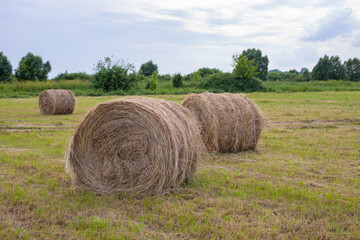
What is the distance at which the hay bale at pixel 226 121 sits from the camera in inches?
332

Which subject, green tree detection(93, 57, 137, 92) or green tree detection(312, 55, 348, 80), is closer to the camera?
green tree detection(93, 57, 137, 92)

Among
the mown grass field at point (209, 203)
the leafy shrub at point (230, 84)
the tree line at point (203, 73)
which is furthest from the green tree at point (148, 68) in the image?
the mown grass field at point (209, 203)

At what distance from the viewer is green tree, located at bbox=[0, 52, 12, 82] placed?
5347 centimetres

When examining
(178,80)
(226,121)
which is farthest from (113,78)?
(226,121)

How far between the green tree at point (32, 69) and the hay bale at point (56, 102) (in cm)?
3906

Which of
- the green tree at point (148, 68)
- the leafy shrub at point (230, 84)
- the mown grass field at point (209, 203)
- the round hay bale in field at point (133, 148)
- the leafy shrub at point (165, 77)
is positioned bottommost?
the mown grass field at point (209, 203)

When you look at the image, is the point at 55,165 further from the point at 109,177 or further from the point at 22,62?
the point at 22,62

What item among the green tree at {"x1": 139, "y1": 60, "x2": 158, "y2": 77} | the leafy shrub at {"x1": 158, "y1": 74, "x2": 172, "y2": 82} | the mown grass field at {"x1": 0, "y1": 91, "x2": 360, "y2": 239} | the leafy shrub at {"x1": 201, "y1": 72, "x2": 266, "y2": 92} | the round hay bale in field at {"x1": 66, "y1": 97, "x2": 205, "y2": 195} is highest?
the green tree at {"x1": 139, "y1": 60, "x2": 158, "y2": 77}

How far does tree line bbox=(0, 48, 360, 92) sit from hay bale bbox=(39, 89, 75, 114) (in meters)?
19.7

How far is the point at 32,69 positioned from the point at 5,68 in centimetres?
361

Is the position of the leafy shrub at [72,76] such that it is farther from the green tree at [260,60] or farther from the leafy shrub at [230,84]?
the green tree at [260,60]

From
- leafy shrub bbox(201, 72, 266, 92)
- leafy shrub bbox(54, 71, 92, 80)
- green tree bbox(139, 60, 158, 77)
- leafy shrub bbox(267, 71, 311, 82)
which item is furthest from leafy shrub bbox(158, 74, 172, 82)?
leafy shrub bbox(267, 71, 311, 82)

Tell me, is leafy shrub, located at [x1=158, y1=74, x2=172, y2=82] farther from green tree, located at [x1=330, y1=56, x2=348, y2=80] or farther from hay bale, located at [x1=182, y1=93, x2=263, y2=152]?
hay bale, located at [x1=182, y1=93, x2=263, y2=152]

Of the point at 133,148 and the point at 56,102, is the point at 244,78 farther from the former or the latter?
the point at 133,148
